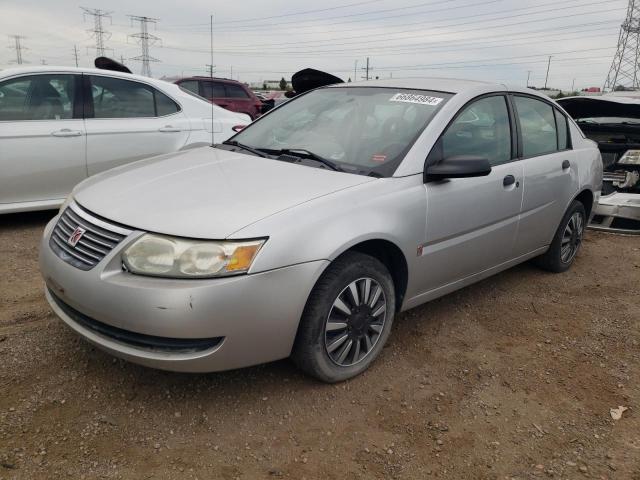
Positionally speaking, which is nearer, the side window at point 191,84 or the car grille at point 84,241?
the car grille at point 84,241

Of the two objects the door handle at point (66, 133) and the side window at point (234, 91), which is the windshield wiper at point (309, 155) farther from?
the side window at point (234, 91)

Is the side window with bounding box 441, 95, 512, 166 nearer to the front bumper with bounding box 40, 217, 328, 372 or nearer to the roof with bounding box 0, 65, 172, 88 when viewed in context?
the front bumper with bounding box 40, 217, 328, 372

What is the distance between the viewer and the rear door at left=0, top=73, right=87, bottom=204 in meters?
4.79

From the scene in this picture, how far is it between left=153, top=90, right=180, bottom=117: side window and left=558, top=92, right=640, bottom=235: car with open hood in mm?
4567

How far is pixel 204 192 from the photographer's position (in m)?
2.62

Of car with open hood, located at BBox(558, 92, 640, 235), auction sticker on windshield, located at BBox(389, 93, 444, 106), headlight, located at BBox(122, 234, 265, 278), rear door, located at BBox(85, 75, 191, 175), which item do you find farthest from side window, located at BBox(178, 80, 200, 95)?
headlight, located at BBox(122, 234, 265, 278)

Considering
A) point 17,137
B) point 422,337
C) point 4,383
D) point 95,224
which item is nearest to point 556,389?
point 422,337

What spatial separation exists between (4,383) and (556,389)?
278 cm

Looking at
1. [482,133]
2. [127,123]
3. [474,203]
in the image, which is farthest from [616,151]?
[127,123]

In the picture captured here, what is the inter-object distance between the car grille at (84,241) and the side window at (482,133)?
1878mm

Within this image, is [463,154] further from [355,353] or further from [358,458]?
[358,458]

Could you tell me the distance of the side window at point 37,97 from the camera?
481 centimetres

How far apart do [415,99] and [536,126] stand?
1.23 meters

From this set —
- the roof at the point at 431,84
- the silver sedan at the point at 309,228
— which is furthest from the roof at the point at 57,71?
the roof at the point at 431,84
